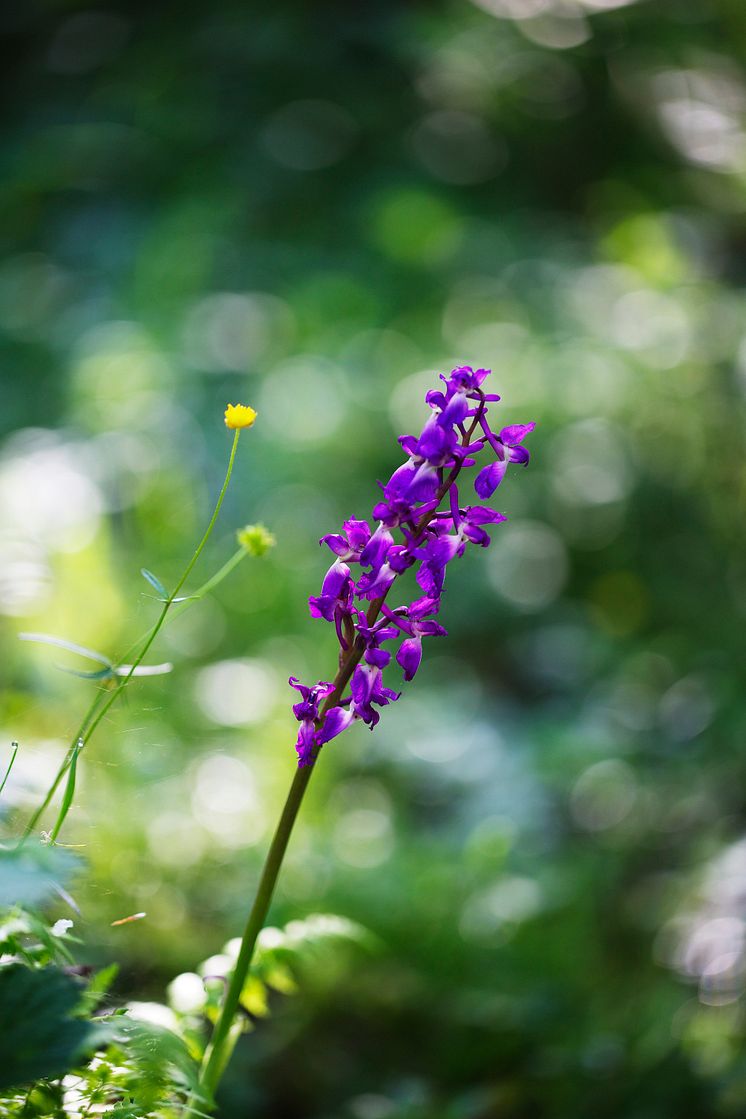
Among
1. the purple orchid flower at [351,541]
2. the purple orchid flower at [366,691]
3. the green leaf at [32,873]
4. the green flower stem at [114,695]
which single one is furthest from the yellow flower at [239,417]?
the green leaf at [32,873]

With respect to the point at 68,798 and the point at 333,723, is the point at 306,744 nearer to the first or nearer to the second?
the point at 333,723

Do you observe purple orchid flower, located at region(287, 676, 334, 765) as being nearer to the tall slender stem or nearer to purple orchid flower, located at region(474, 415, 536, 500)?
the tall slender stem

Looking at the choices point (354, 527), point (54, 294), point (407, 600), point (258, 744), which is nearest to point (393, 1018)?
point (258, 744)

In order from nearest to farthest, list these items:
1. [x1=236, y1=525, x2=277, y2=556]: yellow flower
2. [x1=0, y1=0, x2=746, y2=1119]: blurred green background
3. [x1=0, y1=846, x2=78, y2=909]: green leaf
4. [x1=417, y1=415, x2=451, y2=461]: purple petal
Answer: [x1=0, y1=846, x2=78, y2=909]: green leaf < [x1=417, y1=415, x2=451, y2=461]: purple petal < [x1=236, y1=525, x2=277, y2=556]: yellow flower < [x1=0, y1=0, x2=746, y2=1119]: blurred green background

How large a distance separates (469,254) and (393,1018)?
2811 mm

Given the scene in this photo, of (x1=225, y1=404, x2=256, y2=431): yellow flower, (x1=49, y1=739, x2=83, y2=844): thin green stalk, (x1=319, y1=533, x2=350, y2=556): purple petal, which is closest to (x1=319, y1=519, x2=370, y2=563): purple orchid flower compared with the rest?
(x1=319, y1=533, x2=350, y2=556): purple petal

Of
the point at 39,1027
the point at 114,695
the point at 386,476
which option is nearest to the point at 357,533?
the point at 114,695

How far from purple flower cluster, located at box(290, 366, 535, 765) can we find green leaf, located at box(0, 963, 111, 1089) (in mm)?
216

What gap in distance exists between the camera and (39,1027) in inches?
23.8

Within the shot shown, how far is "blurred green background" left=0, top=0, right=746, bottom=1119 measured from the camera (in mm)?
1463

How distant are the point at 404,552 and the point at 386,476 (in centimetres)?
213

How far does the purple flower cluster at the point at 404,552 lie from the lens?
0.70 meters

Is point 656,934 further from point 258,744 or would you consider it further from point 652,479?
point 652,479

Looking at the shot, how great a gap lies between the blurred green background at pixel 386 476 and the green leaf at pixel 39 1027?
139 millimetres
